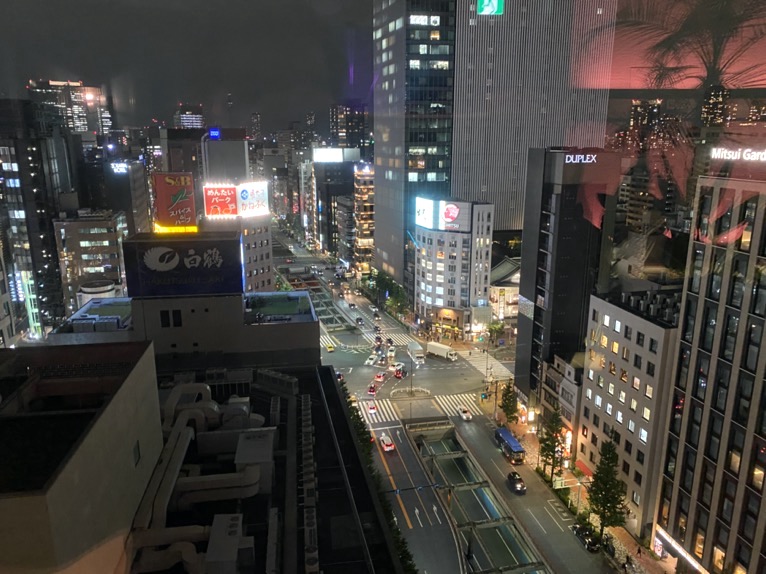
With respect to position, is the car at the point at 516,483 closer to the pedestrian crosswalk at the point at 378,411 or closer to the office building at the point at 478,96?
the pedestrian crosswalk at the point at 378,411

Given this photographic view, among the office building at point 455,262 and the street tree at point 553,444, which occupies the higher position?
the office building at point 455,262

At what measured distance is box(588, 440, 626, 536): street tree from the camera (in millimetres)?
29922

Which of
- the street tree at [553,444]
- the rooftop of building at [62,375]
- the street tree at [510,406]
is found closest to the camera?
the rooftop of building at [62,375]

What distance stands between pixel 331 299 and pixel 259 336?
59.9 m

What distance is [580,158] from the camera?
132 feet

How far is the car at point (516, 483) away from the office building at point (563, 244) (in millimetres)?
9911

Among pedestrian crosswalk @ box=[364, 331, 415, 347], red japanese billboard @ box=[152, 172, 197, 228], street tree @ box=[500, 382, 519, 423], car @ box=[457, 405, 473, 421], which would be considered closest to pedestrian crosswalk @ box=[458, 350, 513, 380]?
pedestrian crosswalk @ box=[364, 331, 415, 347]

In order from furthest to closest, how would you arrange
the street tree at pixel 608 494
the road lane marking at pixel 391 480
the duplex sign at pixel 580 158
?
1. the duplex sign at pixel 580 158
2. the road lane marking at pixel 391 480
3. the street tree at pixel 608 494

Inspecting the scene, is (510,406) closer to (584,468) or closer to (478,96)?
(584,468)

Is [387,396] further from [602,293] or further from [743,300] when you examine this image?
[743,300]

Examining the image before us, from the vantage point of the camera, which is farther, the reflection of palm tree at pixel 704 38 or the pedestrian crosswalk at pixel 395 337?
the pedestrian crosswalk at pixel 395 337

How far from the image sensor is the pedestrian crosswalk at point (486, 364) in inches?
2188

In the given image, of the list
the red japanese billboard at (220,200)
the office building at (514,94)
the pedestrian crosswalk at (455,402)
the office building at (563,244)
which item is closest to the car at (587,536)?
the office building at (563,244)

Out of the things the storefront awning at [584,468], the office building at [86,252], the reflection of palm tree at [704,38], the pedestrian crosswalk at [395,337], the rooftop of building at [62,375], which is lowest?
the pedestrian crosswalk at [395,337]
